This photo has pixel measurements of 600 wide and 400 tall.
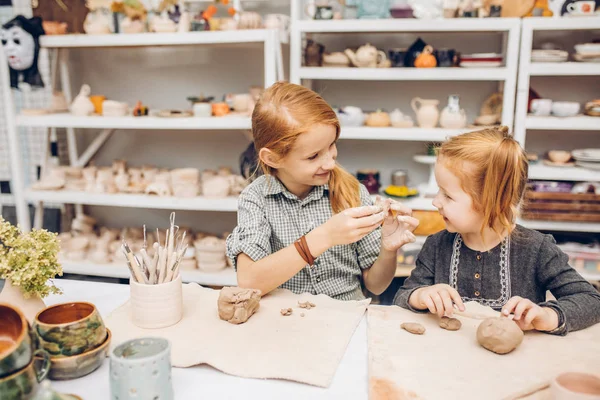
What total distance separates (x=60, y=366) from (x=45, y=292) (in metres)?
0.20

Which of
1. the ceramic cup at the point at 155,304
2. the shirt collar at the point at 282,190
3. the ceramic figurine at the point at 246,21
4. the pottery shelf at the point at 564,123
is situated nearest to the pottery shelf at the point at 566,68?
the pottery shelf at the point at 564,123

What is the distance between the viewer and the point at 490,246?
4.18 feet

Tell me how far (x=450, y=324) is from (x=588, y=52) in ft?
6.40

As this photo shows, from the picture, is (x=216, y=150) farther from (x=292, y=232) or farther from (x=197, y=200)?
(x=292, y=232)

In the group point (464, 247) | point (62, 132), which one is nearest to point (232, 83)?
point (62, 132)

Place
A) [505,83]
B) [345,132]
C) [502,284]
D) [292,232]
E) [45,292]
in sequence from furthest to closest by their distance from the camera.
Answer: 1. [345,132]
2. [505,83]
3. [292,232]
4. [502,284]
5. [45,292]

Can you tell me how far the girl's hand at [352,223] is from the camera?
1.16 meters

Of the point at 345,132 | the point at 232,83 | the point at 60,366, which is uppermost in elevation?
the point at 232,83

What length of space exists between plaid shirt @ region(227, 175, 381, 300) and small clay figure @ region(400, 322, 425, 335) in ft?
1.35

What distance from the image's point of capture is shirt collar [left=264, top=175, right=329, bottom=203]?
1453mm

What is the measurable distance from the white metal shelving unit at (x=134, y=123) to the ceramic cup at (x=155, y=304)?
1.62m

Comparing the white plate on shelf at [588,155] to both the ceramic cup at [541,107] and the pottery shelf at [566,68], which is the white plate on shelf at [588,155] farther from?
the pottery shelf at [566,68]

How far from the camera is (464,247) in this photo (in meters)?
1.30

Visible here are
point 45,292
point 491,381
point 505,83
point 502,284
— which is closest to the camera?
point 491,381
